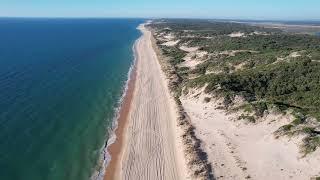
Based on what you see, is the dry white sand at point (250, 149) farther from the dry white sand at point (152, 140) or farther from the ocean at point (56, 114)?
the ocean at point (56, 114)

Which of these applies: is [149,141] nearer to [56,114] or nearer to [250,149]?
[250,149]

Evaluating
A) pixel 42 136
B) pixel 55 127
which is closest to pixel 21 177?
pixel 42 136

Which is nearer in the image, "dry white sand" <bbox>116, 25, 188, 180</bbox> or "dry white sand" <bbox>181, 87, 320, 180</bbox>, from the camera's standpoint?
"dry white sand" <bbox>181, 87, 320, 180</bbox>

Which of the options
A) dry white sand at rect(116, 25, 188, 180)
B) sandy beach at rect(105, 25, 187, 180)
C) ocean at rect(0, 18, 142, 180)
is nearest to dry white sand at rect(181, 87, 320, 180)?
dry white sand at rect(116, 25, 188, 180)

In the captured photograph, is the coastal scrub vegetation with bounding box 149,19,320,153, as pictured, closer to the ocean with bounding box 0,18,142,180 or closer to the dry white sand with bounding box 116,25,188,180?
the dry white sand with bounding box 116,25,188,180

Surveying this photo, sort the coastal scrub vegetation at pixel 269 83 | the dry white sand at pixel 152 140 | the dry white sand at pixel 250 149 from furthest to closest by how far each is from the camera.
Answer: the coastal scrub vegetation at pixel 269 83 → the dry white sand at pixel 152 140 → the dry white sand at pixel 250 149

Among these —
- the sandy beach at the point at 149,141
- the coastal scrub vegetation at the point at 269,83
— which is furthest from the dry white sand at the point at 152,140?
the coastal scrub vegetation at the point at 269,83

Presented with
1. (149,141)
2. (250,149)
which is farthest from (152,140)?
(250,149)
